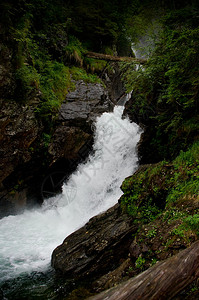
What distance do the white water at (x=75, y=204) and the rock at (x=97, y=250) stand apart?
2.53 ft

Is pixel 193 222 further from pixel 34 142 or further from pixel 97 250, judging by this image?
pixel 34 142

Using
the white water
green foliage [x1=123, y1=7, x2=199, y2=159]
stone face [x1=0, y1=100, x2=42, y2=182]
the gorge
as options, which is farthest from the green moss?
stone face [x1=0, y1=100, x2=42, y2=182]

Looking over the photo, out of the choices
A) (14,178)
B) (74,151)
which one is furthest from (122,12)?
(14,178)

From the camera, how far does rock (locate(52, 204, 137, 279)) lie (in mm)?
4406

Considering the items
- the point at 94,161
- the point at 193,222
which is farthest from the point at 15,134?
the point at 193,222

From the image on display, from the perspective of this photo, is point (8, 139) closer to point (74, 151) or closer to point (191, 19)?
point (74, 151)

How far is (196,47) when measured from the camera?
4512 mm

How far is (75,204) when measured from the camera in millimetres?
9055

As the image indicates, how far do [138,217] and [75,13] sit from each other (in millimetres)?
14787

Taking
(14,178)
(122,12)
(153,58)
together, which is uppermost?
(122,12)

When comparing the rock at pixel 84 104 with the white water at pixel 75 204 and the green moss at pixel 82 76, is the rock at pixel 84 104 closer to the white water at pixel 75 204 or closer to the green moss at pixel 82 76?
the green moss at pixel 82 76

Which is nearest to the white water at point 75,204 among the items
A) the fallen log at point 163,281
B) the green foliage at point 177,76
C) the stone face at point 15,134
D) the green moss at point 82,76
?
the stone face at point 15,134

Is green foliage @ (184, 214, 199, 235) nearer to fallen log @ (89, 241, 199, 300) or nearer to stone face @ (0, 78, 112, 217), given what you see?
fallen log @ (89, 241, 199, 300)

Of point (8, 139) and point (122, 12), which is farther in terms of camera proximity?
point (122, 12)
